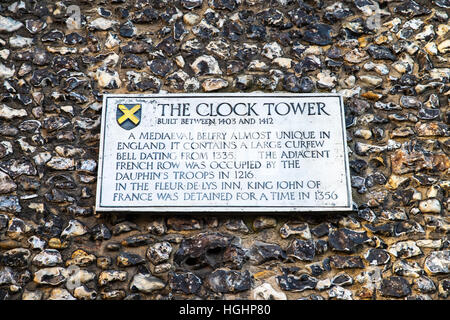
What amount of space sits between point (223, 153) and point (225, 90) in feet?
1.71

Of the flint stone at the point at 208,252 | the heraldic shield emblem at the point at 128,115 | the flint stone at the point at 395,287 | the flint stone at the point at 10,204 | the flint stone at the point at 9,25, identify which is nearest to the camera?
the flint stone at the point at 395,287

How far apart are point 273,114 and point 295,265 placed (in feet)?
3.46

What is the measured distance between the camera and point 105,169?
4.06m

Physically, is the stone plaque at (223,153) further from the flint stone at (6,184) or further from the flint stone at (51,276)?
the flint stone at (6,184)

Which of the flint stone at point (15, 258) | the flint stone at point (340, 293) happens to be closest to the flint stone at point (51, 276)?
the flint stone at point (15, 258)

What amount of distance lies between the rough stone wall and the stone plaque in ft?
0.38

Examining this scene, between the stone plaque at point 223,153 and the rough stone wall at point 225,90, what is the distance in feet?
0.38

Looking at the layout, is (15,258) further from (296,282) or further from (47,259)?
(296,282)

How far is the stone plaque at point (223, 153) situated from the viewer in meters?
3.96

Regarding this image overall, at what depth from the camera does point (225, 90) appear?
14.3ft

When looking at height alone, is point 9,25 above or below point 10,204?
above

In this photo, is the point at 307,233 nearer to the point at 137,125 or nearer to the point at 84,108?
the point at 137,125

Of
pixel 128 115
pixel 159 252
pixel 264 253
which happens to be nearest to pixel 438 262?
pixel 264 253
